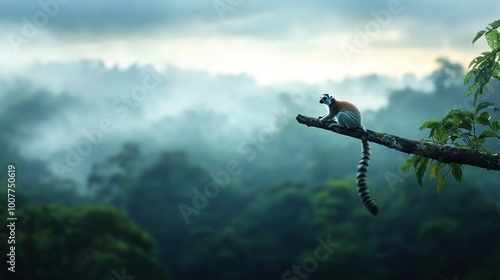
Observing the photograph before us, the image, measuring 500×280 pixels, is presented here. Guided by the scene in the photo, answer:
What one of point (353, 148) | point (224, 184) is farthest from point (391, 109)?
point (224, 184)

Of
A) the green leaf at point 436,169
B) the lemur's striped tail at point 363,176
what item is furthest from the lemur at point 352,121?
the green leaf at point 436,169

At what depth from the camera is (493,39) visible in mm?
7516

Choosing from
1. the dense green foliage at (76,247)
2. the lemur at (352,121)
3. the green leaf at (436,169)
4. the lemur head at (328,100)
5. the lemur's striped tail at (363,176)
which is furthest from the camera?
the dense green foliage at (76,247)

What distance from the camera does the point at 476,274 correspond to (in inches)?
2229

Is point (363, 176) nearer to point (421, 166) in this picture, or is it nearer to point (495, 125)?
point (421, 166)

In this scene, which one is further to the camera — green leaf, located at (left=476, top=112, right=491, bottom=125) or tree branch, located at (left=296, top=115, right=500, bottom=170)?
green leaf, located at (left=476, top=112, right=491, bottom=125)

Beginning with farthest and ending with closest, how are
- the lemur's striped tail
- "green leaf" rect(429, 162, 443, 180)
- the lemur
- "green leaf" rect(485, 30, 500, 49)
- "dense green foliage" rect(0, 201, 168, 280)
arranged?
"dense green foliage" rect(0, 201, 168, 280) → the lemur → the lemur's striped tail → "green leaf" rect(485, 30, 500, 49) → "green leaf" rect(429, 162, 443, 180)

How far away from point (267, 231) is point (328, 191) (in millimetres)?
8529

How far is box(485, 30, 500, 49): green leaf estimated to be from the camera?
7.50m

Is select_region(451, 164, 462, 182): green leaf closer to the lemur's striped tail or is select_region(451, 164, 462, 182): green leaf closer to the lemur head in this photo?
the lemur's striped tail

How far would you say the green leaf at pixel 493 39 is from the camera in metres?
7.50

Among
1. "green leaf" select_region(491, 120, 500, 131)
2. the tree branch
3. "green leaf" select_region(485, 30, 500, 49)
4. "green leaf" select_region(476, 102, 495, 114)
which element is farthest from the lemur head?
"green leaf" select_region(491, 120, 500, 131)

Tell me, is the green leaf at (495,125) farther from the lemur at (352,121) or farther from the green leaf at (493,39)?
the lemur at (352,121)

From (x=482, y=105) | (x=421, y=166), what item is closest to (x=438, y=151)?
(x=421, y=166)
